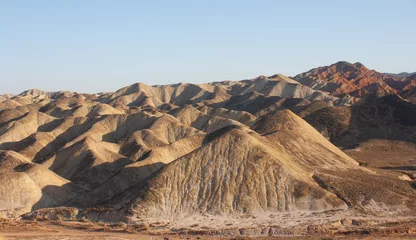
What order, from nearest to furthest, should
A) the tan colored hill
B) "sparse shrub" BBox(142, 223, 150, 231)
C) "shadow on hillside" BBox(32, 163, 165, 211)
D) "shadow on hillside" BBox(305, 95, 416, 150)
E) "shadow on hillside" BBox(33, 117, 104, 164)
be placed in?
"sparse shrub" BBox(142, 223, 150, 231)
the tan colored hill
"shadow on hillside" BBox(32, 163, 165, 211)
"shadow on hillside" BBox(33, 117, 104, 164)
"shadow on hillside" BBox(305, 95, 416, 150)

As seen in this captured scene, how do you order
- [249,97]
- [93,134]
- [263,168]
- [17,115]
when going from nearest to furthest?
[263,168] < [93,134] < [17,115] < [249,97]

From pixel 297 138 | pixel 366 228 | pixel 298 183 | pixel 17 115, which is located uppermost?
pixel 17 115

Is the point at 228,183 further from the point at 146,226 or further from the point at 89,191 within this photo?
the point at 89,191

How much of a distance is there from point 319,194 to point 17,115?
108 metres

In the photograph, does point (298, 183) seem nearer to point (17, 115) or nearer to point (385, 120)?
point (385, 120)

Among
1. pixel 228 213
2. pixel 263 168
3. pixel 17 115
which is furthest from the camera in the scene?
pixel 17 115

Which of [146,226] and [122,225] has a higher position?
[122,225]

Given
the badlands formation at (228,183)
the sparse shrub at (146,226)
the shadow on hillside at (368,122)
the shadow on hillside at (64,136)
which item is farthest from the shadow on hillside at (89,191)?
the shadow on hillside at (368,122)

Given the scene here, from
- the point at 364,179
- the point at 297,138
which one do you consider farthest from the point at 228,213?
the point at 297,138

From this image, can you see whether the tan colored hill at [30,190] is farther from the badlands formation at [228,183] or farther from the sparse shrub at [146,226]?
the sparse shrub at [146,226]

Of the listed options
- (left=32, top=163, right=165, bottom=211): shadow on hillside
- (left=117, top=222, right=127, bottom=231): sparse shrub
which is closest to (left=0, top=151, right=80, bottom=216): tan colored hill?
(left=32, top=163, right=165, bottom=211): shadow on hillside

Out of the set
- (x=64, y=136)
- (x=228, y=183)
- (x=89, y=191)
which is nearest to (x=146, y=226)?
(x=228, y=183)

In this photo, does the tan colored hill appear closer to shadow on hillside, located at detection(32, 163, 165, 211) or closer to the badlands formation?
shadow on hillside, located at detection(32, 163, 165, 211)

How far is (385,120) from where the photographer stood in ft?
392
